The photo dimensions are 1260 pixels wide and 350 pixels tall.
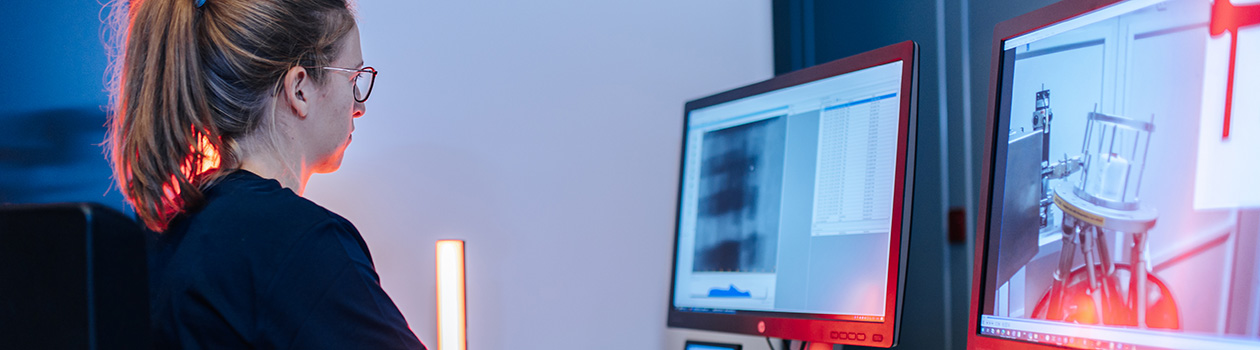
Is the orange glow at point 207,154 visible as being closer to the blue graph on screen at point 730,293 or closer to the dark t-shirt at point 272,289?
the dark t-shirt at point 272,289

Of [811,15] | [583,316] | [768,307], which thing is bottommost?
[583,316]

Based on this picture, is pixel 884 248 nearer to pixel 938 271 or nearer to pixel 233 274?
pixel 938 271

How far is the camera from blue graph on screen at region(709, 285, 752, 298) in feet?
4.15

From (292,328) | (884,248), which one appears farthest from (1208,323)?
(292,328)

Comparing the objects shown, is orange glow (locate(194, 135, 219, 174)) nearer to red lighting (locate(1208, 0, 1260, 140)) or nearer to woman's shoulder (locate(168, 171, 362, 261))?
woman's shoulder (locate(168, 171, 362, 261))

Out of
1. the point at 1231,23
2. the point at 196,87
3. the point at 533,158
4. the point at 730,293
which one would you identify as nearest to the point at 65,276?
the point at 196,87

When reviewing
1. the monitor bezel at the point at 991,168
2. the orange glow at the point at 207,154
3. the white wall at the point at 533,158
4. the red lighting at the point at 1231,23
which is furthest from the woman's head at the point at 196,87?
the red lighting at the point at 1231,23

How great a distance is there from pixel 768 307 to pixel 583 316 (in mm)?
572

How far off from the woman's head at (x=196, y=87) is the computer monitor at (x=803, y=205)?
2.29 ft

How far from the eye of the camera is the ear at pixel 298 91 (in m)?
0.97

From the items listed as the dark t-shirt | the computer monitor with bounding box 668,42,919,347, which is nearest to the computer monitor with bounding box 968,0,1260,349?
the computer monitor with bounding box 668,42,919,347

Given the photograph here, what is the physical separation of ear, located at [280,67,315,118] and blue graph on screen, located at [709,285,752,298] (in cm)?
70

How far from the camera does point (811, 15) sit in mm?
1788

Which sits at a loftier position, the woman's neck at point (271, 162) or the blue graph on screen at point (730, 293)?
the woman's neck at point (271, 162)
